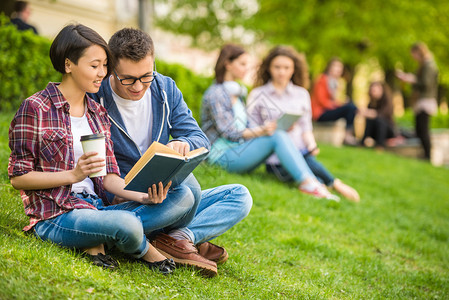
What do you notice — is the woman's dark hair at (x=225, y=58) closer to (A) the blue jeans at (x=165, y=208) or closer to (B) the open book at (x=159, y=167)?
(A) the blue jeans at (x=165, y=208)

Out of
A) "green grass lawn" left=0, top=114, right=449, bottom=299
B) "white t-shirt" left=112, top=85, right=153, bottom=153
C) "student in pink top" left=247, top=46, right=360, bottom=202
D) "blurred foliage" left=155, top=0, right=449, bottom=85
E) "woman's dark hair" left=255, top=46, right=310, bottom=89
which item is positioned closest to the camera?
"green grass lawn" left=0, top=114, right=449, bottom=299

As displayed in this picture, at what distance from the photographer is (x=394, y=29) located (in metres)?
16.5

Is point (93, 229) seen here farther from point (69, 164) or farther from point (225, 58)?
point (225, 58)

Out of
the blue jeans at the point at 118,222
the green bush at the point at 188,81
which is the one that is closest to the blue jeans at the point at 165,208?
the blue jeans at the point at 118,222

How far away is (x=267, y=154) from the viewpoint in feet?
19.2

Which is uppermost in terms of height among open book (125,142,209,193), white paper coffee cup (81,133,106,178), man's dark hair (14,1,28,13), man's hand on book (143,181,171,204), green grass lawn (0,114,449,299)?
man's dark hair (14,1,28,13)

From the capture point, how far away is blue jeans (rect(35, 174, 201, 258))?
8.66 feet

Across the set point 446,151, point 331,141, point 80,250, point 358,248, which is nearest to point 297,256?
point 358,248

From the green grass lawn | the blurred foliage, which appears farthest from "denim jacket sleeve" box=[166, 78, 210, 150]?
the blurred foliage

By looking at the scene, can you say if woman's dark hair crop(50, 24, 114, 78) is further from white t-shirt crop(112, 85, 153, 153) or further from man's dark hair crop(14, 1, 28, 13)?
man's dark hair crop(14, 1, 28, 13)

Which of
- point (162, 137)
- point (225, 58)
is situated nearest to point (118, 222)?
point (162, 137)

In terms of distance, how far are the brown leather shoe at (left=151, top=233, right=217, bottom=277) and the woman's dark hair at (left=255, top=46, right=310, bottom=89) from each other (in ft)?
12.9

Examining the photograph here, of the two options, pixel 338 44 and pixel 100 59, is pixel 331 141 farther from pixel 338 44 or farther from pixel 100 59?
pixel 100 59

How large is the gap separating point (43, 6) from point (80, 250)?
15.0 meters
